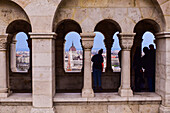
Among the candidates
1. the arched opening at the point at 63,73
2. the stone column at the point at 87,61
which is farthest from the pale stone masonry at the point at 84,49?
the arched opening at the point at 63,73

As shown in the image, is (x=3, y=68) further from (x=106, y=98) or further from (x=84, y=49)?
(x=106, y=98)

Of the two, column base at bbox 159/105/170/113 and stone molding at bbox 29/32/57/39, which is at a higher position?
stone molding at bbox 29/32/57/39

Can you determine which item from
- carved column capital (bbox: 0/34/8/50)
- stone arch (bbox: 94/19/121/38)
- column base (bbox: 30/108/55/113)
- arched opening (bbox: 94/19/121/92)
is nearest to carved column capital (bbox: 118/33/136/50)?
column base (bbox: 30/108/55/113)

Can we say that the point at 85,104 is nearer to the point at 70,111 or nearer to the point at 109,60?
the point at 70,111

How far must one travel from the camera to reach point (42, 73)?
4207mm

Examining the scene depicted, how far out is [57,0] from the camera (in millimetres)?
4145

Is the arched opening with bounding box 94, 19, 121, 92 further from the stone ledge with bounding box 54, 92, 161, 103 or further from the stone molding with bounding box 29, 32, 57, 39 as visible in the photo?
the stone molding with bounding box 29, 32, 57, 39

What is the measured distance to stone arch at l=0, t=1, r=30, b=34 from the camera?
436 cm

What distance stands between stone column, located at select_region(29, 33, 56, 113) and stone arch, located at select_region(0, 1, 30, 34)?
634mm

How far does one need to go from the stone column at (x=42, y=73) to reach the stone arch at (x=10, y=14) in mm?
634

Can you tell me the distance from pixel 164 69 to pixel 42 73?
2.71 metres

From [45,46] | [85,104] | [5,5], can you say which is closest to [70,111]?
[85,104]

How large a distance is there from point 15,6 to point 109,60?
4.41m

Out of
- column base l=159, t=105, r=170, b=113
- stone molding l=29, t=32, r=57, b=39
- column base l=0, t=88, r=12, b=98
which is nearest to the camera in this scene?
stone molding l=29, t=32, r=57, b=39
